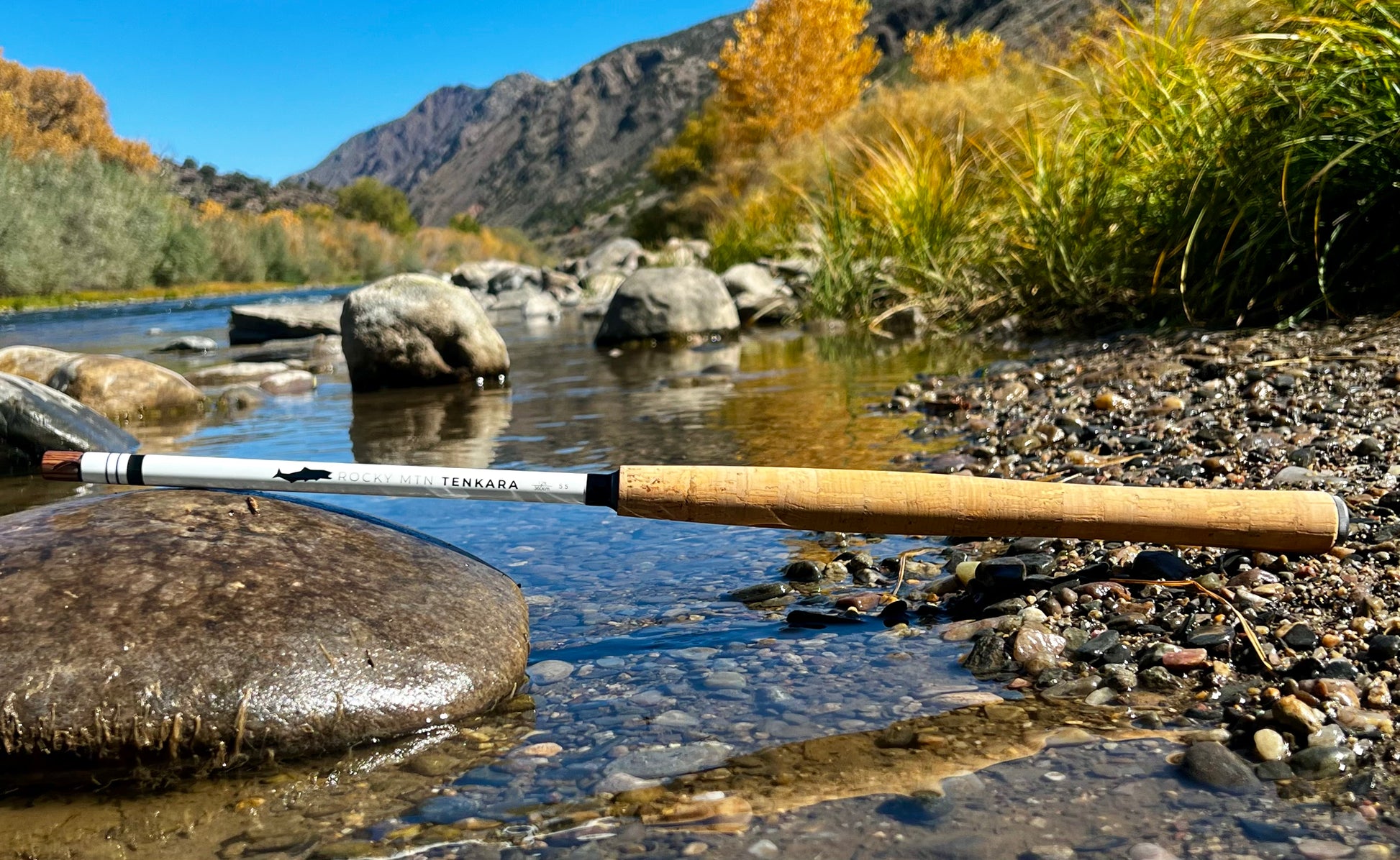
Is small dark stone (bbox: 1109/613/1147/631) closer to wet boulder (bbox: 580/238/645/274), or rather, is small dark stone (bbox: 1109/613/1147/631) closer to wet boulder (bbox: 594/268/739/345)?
wet boulder (bbox: 594/268/739/345)

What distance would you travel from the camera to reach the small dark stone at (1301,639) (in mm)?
2195

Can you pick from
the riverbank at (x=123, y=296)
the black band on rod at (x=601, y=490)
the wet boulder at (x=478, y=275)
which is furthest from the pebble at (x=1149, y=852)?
the riverbank at (x=123, y=296)

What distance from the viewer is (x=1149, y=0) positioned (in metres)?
18.0

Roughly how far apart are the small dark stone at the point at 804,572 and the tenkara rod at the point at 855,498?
27.2 inches

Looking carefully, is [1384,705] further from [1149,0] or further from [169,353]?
[1149,0]

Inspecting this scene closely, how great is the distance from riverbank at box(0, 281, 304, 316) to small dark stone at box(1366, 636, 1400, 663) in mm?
32426

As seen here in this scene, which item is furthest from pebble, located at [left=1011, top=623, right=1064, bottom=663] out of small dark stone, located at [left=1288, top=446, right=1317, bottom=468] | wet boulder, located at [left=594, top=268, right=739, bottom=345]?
wet boulder, located at [left=594, top=268, right=739, bottom=345]

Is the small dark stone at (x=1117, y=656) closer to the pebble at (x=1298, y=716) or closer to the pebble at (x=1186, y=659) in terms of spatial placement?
the pebble at (x=1186, y=659)

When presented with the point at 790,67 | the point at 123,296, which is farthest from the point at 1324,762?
the point at 123,296

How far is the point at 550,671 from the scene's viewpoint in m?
2.52

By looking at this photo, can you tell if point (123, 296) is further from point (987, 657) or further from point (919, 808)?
point (919, 808)

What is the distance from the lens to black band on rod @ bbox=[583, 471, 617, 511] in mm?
2400

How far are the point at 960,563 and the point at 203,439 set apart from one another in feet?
17.1

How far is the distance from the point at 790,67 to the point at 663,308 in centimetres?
1925
